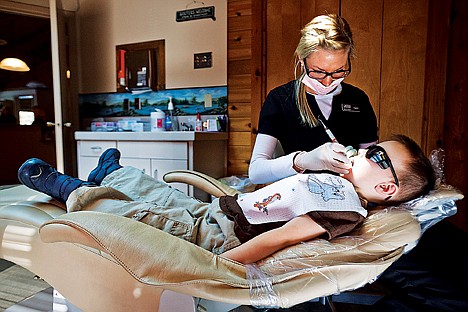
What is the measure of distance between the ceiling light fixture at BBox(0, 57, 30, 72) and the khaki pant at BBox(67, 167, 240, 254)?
257cm

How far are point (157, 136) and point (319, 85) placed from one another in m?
1.27

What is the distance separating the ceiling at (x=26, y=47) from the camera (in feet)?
9.82

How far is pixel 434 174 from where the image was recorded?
3.15 ft

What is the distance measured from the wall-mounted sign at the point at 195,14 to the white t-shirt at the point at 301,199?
74.5 inches

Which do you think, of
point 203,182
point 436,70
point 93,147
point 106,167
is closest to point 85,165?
point 93,147

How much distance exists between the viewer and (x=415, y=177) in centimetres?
92

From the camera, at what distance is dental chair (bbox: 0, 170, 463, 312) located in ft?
2.30

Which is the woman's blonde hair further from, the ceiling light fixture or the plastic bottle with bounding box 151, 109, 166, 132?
the ceiling light fixture

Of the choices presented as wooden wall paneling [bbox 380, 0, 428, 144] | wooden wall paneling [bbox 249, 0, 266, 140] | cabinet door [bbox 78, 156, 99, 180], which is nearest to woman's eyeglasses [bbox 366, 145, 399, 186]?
wooden wall paneling [bbox 380, 0, 428, 144]

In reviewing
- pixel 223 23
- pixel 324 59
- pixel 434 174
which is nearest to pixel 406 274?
pixel 434 174

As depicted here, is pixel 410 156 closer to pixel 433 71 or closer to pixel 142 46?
pixel 433 71

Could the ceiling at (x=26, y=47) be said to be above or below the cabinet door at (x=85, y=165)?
above

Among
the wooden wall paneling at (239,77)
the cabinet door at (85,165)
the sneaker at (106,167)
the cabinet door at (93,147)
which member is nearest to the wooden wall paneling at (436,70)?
the wooden wall paneling at (239,77)

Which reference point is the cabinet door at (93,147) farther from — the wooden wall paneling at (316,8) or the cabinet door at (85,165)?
the wooden wall paneling at (316,8)
